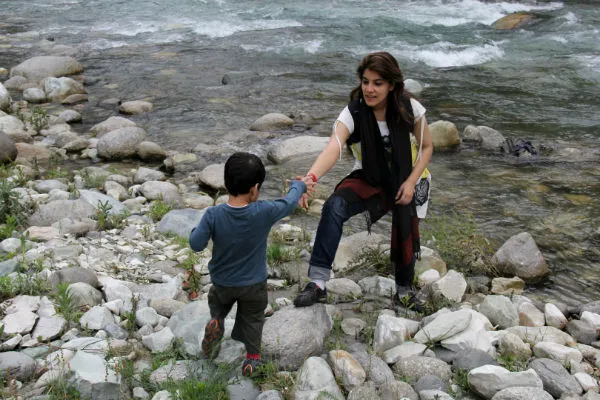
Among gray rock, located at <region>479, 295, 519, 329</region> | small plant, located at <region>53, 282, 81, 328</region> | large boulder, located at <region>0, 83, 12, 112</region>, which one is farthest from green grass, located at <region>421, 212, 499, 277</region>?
large boulder, located at <region>0, 83, 12, 112</region>

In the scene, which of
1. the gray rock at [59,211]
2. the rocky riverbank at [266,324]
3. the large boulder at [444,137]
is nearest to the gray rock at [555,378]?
the rocky riverbank at [266,324]

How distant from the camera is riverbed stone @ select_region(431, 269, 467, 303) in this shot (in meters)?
4.63

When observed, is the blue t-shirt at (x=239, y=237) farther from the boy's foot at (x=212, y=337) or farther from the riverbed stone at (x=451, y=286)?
the riverbed stone at (x=451, y=286)

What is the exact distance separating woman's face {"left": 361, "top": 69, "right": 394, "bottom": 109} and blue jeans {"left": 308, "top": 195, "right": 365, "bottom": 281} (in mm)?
658

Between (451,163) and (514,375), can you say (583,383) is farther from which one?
(451,163)

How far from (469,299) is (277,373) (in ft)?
6.49

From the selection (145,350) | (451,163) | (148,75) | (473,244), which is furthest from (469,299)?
(148,75)

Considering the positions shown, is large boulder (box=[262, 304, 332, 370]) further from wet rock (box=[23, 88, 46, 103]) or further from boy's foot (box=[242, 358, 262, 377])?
wet rock (box=[23, 88, 46, 103])

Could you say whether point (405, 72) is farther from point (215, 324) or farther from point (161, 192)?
point (215, 324)

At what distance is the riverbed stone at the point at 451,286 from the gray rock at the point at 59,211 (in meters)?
3.20

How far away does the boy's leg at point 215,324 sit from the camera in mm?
3443

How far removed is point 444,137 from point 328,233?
505 centimetres

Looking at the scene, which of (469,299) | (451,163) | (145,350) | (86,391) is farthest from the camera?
(451,163)

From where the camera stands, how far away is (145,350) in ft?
12.0
